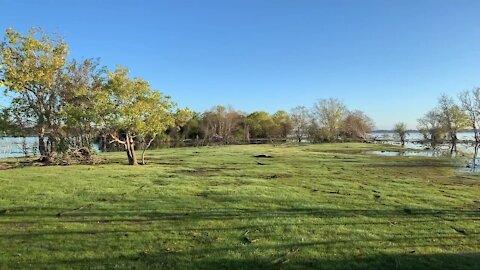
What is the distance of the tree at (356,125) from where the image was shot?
303 feet

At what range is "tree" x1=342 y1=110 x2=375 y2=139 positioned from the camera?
92312 mm

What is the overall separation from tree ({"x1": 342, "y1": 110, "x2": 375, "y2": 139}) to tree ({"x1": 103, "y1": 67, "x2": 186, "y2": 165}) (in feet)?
238

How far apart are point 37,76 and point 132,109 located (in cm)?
610

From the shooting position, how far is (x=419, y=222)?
33.0 feet

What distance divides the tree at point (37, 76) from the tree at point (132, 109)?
3619 millimetres

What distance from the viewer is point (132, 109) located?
79.5 ft

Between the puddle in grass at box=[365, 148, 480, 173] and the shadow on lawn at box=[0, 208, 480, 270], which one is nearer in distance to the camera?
the shadow on lawn at box=[0, 208, 480, 270]

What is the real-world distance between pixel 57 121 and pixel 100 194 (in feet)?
51.6

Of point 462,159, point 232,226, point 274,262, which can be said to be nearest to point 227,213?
point 232,226

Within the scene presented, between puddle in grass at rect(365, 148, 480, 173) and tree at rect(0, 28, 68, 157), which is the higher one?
tree at rect(0, 28, 68, 157)

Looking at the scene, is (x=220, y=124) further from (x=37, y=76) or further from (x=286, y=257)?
(x=286, y=257)

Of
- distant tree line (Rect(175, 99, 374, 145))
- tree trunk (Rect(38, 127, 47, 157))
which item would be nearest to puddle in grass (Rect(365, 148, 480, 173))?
tree trunk (Rect(38, 127, 47, 157))

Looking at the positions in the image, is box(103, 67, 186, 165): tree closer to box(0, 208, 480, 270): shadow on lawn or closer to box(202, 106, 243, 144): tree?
box(0, 208, 480, 270): shadow on lawn

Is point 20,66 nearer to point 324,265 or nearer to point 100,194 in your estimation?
point 100,194
